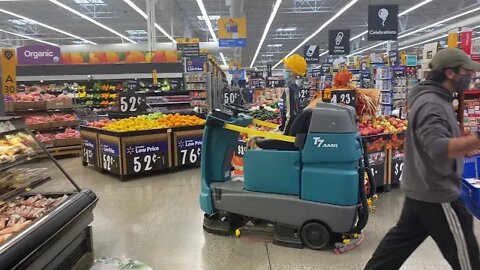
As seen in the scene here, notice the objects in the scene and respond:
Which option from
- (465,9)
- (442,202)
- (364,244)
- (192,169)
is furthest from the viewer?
(465,9)

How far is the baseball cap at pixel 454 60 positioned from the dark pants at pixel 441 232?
69 cm

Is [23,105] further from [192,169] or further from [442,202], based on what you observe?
[442,202]

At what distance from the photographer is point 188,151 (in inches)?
296

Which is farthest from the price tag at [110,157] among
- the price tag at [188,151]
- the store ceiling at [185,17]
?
the store ceiling at [185,17]

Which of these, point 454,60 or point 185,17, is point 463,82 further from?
A: point 185,17

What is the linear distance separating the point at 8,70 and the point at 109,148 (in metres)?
1.95

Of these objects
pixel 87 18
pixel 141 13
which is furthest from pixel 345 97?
pixel 87 18

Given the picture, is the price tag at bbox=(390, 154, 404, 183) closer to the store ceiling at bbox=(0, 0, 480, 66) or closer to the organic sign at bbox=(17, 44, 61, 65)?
the store ceiling at bbox=(0, 0, 480, 66)

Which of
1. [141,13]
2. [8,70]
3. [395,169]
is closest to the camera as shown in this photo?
[395,169]

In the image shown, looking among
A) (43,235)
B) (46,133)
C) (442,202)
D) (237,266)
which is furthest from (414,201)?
(46,133)

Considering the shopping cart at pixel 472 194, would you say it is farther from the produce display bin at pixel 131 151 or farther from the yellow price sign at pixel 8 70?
the yellow price sign at pixel 8 70

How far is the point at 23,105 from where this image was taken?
920 cm

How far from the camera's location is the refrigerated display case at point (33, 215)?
262 centimetres

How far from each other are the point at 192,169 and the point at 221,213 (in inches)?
136
